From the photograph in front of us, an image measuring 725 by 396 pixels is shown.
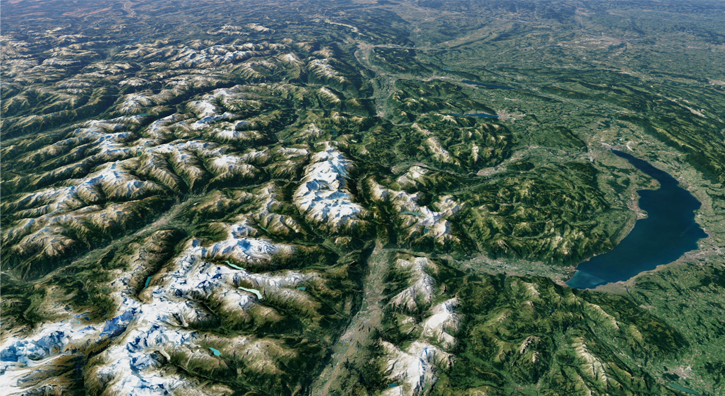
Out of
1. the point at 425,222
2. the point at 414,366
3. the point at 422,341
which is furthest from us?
the point at 425,222

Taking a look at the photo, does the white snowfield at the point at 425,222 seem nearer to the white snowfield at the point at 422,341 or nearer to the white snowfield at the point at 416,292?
the white snowfield at the point at 422,341

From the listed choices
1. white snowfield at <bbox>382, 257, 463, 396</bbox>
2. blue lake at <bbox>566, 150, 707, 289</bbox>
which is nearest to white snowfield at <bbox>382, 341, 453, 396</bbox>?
white snowfield at <bbox>382, 257, 463, 396</bbox>

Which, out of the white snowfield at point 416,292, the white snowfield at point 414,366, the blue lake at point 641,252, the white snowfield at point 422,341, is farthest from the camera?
the blue lake at point 641,252

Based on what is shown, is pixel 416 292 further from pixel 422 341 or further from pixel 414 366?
pixel 414 366

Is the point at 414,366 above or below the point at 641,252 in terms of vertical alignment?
below

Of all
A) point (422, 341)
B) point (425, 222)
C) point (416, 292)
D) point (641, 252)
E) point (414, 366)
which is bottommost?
point (422, 341)

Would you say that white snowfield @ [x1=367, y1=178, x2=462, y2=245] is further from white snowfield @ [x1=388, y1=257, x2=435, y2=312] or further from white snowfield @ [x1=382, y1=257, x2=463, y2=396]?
white snowfield @ [x1=388, y1=257, x2=435, y2=312]

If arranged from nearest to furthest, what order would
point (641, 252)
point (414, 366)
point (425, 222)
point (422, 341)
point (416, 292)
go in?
1. point (414, 366)
2. point (422, 341)
3. point (416, 292)
4. point (641, 252)
5. point (425, 222)

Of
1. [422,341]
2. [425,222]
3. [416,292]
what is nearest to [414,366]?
[422,341]

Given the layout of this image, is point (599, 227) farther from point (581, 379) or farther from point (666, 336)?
point (581, 379)

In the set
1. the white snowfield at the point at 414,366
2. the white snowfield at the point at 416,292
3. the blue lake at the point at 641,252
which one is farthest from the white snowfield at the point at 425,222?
the blue lake at the point at 641,252

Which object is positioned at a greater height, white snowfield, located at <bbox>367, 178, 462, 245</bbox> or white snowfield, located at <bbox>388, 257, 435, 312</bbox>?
white snowfield, located at <bbox>367, 178, 462, 245</bbox>

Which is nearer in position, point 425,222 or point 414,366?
point 414,366

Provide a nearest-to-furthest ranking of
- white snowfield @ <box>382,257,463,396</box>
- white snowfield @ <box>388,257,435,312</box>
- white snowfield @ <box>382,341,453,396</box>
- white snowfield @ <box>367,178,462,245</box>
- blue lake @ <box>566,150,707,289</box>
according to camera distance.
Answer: white snowfield @ <box>382,341,453,396</box> < white snowfield @ <box>382,257,463,396</box> < white snowfield @ <box>388,257,435,312</box> < blue lake @ <box>566,150,707,289</box> < white snowfield @ <box>367,178,462,245</box>
